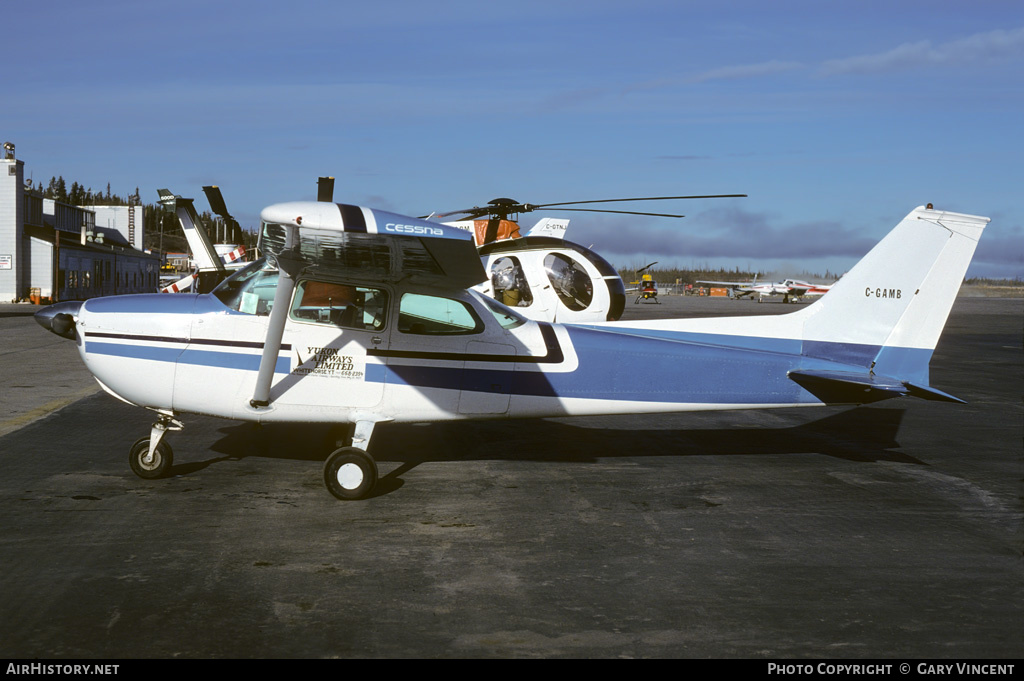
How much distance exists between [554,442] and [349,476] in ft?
11.6

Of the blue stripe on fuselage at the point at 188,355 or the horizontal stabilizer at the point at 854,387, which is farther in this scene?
the horizontal stabilizer at the point at 854,387

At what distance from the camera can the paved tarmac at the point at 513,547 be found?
4.35 meters

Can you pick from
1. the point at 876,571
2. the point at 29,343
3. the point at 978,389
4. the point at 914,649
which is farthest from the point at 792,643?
the point at 29,343

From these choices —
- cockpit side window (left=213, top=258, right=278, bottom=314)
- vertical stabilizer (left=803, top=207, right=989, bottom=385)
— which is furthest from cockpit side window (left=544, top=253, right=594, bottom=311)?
cockpit side window (left=213, top=258, right=278, bottom=314)

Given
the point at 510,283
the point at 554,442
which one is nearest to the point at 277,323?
the point at 554,442

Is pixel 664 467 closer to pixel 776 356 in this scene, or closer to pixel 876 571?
pixel 776 356

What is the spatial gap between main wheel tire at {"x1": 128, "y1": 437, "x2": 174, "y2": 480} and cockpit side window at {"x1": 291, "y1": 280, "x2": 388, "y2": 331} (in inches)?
69.0

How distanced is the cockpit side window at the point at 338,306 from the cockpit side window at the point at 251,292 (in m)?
0.28

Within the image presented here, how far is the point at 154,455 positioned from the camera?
25.1 ft

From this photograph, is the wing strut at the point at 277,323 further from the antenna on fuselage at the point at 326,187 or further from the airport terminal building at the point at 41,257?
the airport terminal building at the point at 41,257

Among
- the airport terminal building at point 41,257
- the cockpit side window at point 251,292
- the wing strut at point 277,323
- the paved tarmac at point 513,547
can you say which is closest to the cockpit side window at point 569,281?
the paved tarmac at point 513,547

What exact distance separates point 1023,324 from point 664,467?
42.2m

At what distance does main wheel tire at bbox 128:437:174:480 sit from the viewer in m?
7.65
